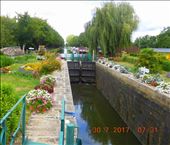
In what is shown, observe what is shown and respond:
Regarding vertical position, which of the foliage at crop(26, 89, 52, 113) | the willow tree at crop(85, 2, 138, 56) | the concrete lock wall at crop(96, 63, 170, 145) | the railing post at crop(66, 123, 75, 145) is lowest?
the concrete lock wall at crop(96, 63, 170, 145)

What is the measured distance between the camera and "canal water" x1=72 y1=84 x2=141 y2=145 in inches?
417

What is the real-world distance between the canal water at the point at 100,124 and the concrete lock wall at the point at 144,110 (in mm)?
320

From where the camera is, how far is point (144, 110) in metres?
10.2

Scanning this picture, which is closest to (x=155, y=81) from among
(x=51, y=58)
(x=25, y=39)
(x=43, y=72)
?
(x=43, y=72)

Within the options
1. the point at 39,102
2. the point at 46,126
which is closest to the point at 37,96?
the point at 39,102

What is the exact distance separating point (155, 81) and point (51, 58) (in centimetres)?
940

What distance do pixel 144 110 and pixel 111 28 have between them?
1902cm

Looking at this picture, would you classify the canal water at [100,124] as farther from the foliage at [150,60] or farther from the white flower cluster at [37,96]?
the foliage at [150,60]

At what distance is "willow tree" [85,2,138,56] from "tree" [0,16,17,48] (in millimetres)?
14730

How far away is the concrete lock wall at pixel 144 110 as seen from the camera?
8203 mm

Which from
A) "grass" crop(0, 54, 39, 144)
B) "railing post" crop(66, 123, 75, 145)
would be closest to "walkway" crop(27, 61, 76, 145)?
"railing post" crop(66, 123, 75, 145)

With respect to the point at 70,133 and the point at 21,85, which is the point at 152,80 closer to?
the point at 21,85

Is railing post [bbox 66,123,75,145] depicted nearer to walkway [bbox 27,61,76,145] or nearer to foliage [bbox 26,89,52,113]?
walkway [bbox 27,61,76,145]

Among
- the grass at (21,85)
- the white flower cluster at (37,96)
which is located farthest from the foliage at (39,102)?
the grass at (21,85)
